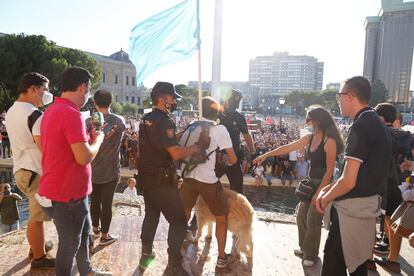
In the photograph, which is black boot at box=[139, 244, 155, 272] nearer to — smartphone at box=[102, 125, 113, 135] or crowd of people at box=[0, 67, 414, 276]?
crowd of people at box=[0, 67, 414, 276]

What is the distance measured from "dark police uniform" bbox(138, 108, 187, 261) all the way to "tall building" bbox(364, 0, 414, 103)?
395 feet

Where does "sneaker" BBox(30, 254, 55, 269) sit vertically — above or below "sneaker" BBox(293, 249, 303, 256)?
above

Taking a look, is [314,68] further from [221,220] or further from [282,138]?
[221,220]

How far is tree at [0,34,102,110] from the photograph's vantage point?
34.2 m

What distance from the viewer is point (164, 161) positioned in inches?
129

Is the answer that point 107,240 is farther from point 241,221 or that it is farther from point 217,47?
point 217,47

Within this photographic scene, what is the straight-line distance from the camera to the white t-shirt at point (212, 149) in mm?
3527

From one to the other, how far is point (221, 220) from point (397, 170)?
2287 mm

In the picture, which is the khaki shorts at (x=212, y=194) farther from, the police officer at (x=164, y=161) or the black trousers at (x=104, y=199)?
the black trousers at (x=104, y=199)

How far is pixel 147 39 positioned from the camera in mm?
4160

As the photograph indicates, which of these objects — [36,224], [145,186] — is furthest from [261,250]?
[36,224]

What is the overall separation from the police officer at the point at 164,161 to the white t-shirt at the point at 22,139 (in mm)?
975

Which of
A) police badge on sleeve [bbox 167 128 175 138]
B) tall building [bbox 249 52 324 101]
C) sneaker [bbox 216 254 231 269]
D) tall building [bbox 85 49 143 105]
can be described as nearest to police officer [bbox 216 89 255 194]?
sneaker [bbox 216 254 231 269]

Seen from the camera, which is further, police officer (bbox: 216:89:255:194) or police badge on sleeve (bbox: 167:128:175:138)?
police officer (bbox: 216:89:255:194)
